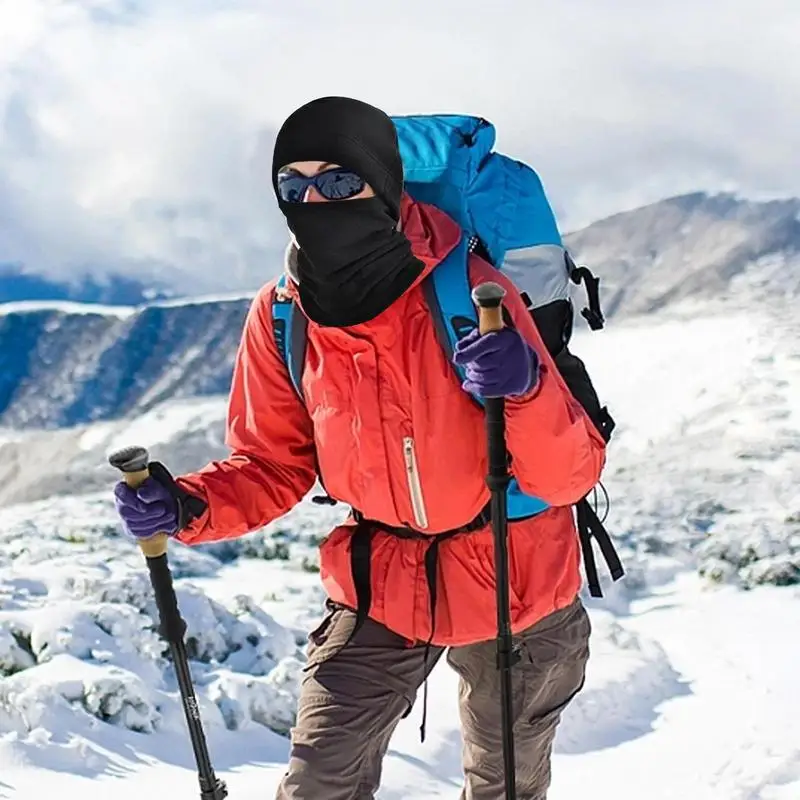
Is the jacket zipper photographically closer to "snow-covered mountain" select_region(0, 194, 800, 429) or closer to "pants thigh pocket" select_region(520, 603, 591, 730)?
"pants thigh pocket" select_region(520, 603, 591, 730)

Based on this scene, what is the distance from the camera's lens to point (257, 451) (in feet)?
10.00

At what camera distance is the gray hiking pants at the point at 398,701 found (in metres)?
2.79

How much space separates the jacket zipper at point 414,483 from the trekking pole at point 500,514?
0.19 m

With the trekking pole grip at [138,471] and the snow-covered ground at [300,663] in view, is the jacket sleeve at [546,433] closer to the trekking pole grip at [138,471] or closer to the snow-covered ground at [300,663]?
the trekking pole grip at [138,471]

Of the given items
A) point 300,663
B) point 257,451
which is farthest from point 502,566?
point 300,663

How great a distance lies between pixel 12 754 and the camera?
416 centimetres

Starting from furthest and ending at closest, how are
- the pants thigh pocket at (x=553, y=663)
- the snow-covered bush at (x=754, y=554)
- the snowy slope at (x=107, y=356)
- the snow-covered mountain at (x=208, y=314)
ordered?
the snowy slope at (x=107, y=356) → the snow-covered mountain at (x=208, y=314) → the snow-covered bush at (x=754, y=554) → the pants thigh pocket at (x=553, y=663)

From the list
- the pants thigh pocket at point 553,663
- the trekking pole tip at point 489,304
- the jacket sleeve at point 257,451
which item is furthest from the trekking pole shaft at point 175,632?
the trekking pole tip at point 489,304

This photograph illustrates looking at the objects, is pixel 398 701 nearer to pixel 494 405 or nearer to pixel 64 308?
pixel 494 405

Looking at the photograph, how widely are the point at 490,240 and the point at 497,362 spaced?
494 mm

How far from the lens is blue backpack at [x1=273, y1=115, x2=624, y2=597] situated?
2.73 meters

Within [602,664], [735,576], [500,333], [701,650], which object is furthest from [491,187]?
[735,576]

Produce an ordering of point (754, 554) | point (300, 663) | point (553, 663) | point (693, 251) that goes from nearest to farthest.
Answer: point (553, 663) → point (300, 663) → point (754, 554) → point (693, 251)

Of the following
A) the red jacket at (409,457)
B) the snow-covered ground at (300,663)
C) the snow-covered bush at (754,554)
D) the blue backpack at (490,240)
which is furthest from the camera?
the snow-covered bush at (754,554)
